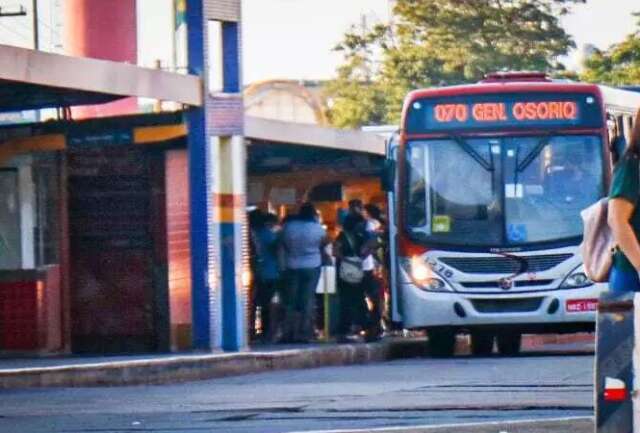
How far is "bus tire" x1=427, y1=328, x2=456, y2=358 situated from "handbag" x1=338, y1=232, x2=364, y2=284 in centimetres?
134

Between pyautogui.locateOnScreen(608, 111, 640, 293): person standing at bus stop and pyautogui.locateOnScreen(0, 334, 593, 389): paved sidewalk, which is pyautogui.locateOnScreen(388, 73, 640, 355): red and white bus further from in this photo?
pyautogui.locateOnScreen(608, 111, 640, 293): person standing at bus stop

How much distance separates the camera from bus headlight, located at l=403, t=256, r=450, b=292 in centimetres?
2450

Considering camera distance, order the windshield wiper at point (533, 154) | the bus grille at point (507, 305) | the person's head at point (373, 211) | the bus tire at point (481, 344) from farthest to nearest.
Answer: the person's head at point (373, 211), the bus tire at point (481, 344), the windshield wiper at point (533, 154), the bus grille at point (507, 305)

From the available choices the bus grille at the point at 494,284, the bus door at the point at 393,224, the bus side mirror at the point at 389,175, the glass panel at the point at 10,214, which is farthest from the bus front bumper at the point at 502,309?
the glass panel at the point at 10,214

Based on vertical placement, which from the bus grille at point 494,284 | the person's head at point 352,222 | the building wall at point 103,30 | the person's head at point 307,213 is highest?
the building wall at point 103,30

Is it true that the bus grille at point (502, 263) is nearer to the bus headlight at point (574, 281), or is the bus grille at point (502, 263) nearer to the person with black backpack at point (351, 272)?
the bus headlight at point (574, 281)

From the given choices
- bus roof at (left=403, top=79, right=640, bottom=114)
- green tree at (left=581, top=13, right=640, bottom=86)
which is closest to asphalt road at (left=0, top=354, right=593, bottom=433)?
bus roof at (left=403, top=79, right=640, bottom=114)

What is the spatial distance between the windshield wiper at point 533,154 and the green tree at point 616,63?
4078 centimetres

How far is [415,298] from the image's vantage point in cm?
2442

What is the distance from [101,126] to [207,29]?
1.63 meters

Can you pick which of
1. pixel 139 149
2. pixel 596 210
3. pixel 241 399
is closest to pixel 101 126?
pixel 139 149

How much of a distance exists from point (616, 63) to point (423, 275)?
4325cm

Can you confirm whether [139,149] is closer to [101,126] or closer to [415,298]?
[101,126]

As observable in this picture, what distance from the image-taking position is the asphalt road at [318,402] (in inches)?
511
